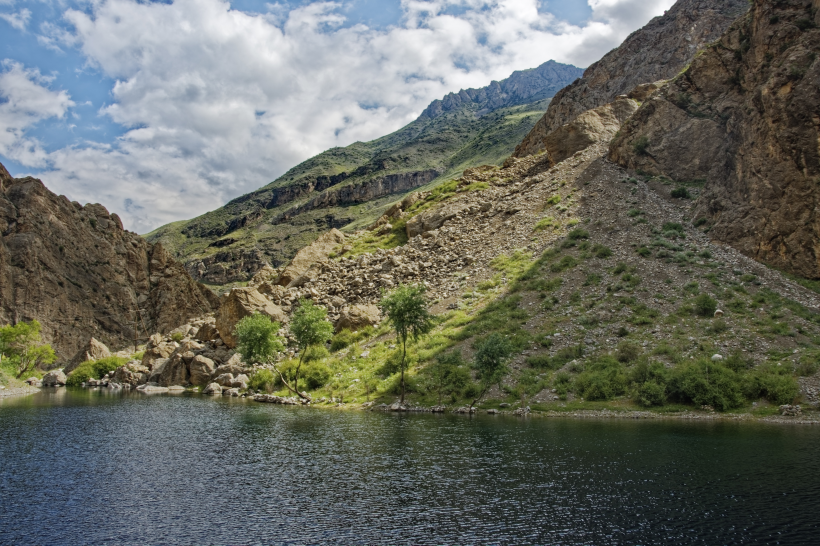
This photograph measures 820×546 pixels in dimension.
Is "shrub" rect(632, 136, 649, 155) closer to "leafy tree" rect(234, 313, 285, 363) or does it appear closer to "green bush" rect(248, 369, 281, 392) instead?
"leafy tree" rect(234, 313, 285, 363)

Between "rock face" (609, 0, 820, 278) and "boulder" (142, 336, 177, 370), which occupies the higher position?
"rock face" (609, 0, 820, 278)

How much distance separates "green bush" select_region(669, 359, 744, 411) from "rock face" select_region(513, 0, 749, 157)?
74347 mm

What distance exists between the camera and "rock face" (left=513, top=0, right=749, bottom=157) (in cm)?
9669

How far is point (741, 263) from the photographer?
4838cm

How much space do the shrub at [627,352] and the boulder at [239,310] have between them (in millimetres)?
40572

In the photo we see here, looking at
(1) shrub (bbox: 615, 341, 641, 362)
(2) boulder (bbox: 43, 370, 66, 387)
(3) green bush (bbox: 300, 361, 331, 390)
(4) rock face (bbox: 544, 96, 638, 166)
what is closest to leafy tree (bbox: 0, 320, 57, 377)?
(2) boulder (bbox: 43, 370, 66, 387)

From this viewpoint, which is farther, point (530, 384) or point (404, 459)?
point (530, 384)

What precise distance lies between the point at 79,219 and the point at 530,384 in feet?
390

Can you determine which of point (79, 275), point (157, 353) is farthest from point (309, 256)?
point (79, 275)

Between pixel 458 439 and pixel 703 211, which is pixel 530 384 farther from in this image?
pixel 703 211

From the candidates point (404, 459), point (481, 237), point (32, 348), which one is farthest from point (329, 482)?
point (32, 348)

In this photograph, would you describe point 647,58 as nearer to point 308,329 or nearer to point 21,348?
point 308,329

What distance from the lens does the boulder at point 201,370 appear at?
203 feet

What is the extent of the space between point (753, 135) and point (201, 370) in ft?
225
